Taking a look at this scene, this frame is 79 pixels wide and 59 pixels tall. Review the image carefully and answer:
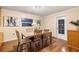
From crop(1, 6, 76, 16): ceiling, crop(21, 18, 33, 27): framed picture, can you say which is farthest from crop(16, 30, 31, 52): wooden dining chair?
crop(1, 6, 76, 16): ceiling

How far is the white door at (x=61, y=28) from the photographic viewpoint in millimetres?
1948

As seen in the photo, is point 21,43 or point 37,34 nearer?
point 21,43

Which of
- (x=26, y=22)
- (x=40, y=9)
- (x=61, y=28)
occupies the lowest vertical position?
(x=61, y=28)

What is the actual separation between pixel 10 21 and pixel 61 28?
1.10m

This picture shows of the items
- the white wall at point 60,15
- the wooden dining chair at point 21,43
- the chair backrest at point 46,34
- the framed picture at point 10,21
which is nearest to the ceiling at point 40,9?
the white wall at point 60,15

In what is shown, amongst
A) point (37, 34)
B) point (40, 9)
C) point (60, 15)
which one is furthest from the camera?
point (37, 34)

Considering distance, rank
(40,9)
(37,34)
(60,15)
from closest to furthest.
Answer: (40,9) → (60,15) → (37,34)

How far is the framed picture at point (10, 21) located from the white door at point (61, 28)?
35.5 inches

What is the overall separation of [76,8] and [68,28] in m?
0.42

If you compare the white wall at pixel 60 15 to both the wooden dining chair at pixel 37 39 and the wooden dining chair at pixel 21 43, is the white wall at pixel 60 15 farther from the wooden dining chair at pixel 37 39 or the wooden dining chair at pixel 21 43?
the wooden dining chair at pixel 21 43

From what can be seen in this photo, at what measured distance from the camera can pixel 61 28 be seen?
2008mm

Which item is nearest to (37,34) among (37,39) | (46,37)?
(37,39)

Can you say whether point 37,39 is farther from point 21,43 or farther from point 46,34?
point 21,43
